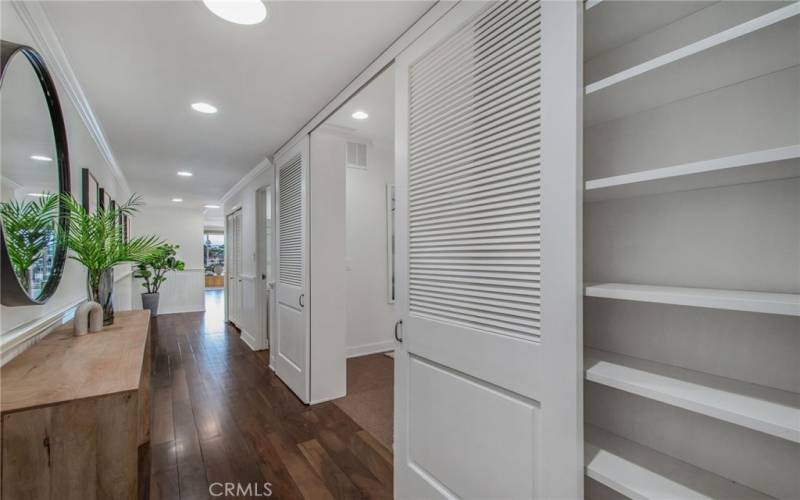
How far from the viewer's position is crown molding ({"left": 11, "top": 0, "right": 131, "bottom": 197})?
1.40 meters

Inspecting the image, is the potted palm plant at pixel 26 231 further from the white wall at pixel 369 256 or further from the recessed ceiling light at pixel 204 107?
the white wall at pixel 369 256

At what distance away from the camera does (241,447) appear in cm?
229

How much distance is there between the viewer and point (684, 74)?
96 cm

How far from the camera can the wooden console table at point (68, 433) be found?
2.86 ft

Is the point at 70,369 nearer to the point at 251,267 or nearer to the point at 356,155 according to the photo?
the point at 356,155

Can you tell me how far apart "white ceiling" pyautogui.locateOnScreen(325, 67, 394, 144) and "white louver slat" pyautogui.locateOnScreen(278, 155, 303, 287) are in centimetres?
57

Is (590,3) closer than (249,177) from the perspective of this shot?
Yes

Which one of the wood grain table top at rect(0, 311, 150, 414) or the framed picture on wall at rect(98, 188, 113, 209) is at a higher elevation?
the framed picture on wall at rect(98, 188, 113, 209)

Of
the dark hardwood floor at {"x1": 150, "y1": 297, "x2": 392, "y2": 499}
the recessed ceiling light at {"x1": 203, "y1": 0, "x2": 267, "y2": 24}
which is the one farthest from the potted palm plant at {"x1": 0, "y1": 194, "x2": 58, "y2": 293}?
the dark hardwood floor at {"x1": 150, "y1": 297, "x2": 392, "y2": 499}

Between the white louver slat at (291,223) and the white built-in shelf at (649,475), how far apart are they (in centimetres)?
254

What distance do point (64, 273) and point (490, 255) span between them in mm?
2373

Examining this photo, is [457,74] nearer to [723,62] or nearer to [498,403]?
[723,62]

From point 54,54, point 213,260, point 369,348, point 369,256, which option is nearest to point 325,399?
point 369,348

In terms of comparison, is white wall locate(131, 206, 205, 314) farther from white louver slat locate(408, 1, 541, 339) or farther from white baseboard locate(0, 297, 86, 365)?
white louver slat locate(408, 1, 541, 339)
